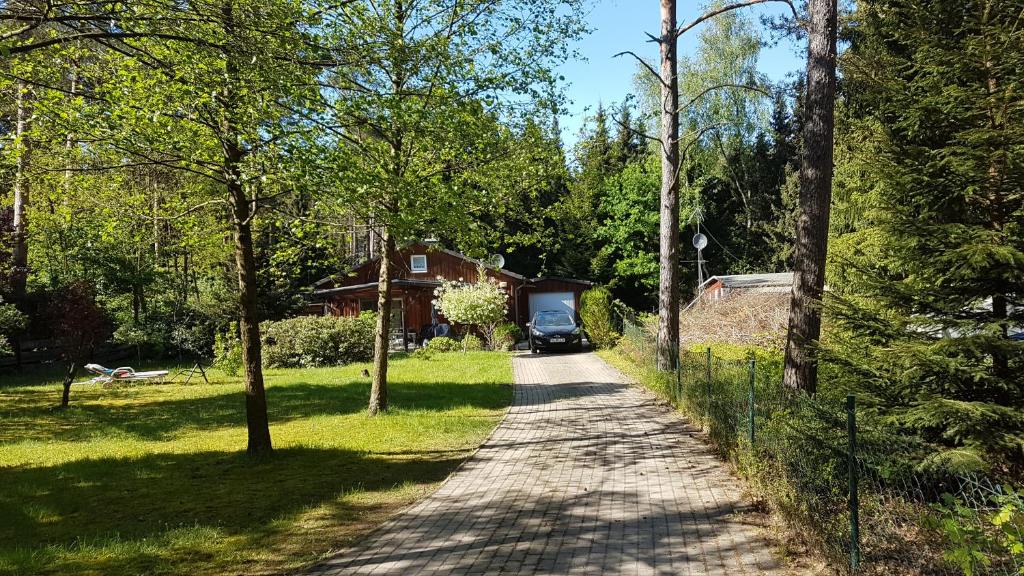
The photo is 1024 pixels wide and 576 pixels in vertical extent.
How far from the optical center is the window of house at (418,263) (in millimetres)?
31188

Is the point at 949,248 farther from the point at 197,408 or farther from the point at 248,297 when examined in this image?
the point at 197,408

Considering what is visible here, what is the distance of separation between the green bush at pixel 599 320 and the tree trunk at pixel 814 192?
1590 cm

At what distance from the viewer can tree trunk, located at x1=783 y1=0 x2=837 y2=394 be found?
6.92 metres

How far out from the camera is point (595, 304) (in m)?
23.8

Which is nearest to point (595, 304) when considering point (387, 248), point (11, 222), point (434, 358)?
point (434, 358)

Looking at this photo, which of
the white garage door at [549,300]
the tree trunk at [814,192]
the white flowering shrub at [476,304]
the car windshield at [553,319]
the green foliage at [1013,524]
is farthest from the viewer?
the white garage door at [549,300]

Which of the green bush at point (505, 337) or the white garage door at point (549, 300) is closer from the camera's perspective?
the green bush at point (505, 337)

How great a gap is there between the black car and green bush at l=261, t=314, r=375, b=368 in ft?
21.4

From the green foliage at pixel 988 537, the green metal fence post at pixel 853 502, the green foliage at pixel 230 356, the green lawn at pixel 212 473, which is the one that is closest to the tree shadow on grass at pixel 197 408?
the green lawn at pixel 212 473

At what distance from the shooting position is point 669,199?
40.8ft

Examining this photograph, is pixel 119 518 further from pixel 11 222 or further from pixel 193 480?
pixel 11 222

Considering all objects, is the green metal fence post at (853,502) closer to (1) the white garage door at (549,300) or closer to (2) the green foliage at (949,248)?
(2) the green foliage at (949,248)

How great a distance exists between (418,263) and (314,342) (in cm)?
1118

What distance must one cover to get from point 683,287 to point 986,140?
→ 35888mm
